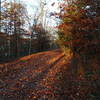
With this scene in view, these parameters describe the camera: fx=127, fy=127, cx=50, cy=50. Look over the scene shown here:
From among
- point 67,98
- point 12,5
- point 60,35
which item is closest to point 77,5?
point 60,35

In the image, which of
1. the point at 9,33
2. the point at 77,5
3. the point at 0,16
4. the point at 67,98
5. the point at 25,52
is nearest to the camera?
the point at 67,98

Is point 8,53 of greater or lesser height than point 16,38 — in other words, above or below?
below

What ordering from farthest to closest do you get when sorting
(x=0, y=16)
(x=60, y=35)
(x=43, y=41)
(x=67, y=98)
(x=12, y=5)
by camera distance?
(x=43, y=41)
(x=12, y=5)
(x=0, y=16)
(x=60, y=35)
(x=67, y=98)

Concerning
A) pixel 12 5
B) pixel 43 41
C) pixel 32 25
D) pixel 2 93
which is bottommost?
pixel 2 93

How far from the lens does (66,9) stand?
865cm

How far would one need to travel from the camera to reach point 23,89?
6496 mm

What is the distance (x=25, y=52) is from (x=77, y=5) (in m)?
28.3

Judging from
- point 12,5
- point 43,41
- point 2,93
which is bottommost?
point 2,93

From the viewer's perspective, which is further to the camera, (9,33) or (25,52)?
(25,52)

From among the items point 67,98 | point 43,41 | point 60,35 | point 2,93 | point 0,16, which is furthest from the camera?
point 43,41

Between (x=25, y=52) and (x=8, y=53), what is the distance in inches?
215

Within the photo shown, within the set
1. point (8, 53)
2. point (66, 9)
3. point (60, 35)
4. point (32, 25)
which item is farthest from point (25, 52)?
point (66, 9)

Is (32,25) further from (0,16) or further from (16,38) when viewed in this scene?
(0,16)

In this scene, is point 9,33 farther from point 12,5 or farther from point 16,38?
point 12,5
